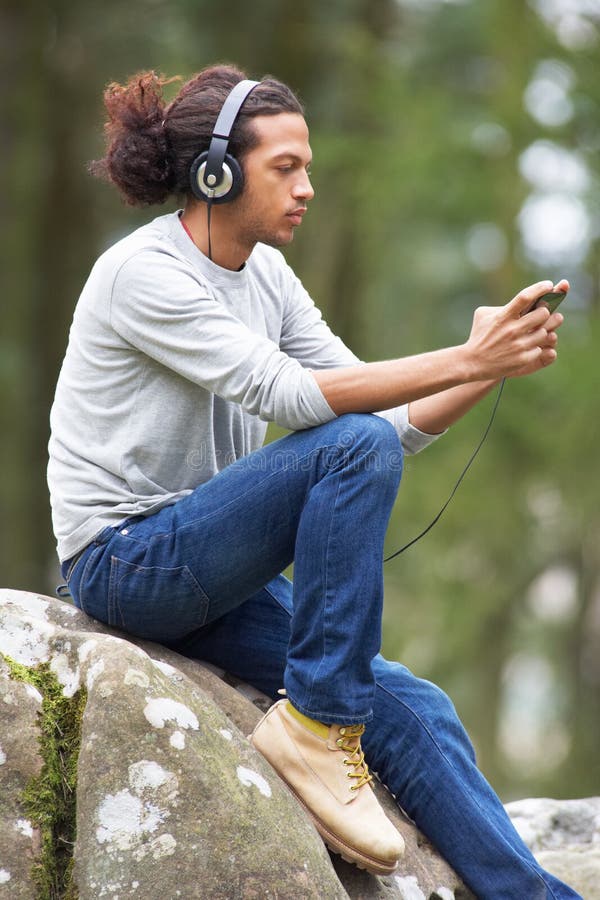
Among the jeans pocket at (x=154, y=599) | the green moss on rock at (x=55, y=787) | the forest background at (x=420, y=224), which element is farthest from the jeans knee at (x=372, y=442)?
the forest background at (x=420, y=224)

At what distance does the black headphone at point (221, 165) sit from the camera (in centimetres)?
324

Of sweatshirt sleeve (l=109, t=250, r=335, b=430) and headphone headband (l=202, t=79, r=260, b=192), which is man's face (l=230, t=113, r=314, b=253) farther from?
sweatshirt sleeve (l=109, t=250, r=335, b=430)

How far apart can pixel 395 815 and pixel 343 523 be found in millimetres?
994

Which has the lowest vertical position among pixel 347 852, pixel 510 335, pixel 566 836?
pixel 566 836

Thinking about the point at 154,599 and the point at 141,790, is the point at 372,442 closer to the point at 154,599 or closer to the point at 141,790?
the point at 154,599

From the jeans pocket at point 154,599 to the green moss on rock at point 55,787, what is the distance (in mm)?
327

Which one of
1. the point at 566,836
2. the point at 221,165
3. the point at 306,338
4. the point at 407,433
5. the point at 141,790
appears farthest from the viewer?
the point at 566,836

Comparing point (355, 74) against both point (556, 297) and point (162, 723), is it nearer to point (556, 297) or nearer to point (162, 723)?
point (556, 297)

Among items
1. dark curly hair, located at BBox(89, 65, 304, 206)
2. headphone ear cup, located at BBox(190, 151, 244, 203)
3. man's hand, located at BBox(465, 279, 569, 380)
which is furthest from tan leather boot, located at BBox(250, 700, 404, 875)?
dark curly hair, located at BBox(89, 65, 304, 206)

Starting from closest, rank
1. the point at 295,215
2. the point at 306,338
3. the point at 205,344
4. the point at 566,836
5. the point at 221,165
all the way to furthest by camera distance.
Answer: the point at 205,344 → the point at 221,165 → the point at 295,215 → the point at 306,338 → the point at 566,836

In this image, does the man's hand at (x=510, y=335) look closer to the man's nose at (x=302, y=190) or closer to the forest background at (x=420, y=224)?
the man's nose at (x=302, y=190)

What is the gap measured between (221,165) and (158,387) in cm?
61

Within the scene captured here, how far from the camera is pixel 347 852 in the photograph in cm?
300

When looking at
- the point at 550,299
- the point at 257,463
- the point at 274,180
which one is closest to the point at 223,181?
the point at 274,180
